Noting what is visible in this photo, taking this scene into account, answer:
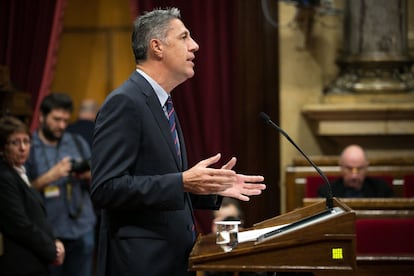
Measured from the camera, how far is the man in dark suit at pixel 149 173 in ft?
8.52

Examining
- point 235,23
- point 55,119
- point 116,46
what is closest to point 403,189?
point 235,23

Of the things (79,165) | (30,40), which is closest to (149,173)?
(79,165)

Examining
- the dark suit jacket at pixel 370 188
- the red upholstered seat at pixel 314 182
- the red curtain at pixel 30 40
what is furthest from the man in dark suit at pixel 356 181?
the red curtain at pixel 30 40

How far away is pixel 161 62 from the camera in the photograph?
2.84 metres

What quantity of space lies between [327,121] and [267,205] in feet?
2.68

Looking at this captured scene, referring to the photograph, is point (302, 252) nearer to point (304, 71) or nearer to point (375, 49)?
point (375, 49)

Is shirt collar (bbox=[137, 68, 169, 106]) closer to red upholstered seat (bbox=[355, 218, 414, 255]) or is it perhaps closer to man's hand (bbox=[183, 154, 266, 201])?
man's hand (bbox=[183, 154, 266, 201])

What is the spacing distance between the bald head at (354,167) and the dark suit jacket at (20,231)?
2181 millimetres

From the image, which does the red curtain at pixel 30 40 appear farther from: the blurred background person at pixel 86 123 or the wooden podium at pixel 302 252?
the wooden podium at pixel 302 252

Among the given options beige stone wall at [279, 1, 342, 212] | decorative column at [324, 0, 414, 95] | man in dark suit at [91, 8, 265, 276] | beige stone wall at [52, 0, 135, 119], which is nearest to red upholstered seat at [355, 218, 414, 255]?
man in dark suit at [91, 8, 265, 276]

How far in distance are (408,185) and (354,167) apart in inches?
22.6

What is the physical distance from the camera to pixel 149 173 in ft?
8.91

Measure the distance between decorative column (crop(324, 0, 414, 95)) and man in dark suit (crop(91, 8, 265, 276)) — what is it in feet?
12.1

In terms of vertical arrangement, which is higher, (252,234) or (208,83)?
(208,83)
